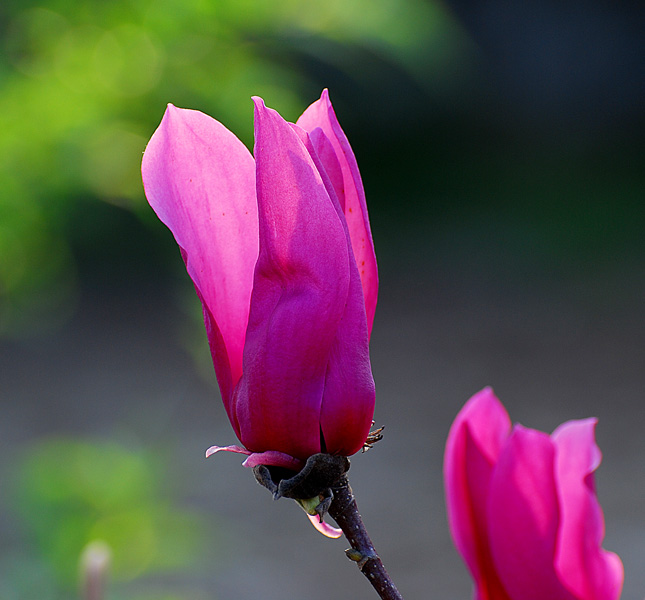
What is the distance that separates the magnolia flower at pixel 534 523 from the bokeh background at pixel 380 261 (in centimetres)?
73

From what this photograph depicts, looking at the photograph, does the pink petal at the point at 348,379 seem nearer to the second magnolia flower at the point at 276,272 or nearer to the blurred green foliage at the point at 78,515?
the second magnolia flower at the point at 276,272

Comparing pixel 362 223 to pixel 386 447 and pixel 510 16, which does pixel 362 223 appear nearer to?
pixel 386 447

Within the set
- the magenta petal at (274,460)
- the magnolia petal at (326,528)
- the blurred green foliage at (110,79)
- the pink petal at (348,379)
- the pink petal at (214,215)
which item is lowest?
the magnolia petal at (326,528)

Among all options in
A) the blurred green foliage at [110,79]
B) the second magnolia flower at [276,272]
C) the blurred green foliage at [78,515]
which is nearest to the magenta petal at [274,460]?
the second magnolia flower at [276,272]

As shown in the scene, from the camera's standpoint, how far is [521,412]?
260 cm

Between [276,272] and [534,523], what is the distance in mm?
130

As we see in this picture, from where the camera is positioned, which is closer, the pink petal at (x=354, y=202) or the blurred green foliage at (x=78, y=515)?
the pink petal at (x=354, y=202)

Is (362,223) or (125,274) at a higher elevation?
(125,274)

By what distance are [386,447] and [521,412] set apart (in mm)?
433

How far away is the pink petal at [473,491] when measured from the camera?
12.5 inches

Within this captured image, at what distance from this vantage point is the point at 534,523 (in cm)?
30

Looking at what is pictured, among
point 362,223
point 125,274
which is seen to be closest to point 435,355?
point 125,274

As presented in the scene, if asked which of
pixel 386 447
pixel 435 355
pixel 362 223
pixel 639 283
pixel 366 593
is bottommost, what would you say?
pixel 366 593

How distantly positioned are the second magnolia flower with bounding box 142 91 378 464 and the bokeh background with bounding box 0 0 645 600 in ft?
2.33
